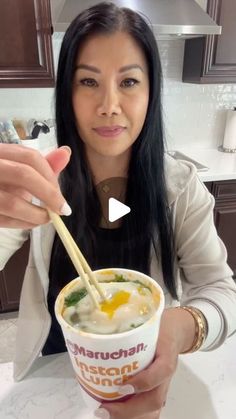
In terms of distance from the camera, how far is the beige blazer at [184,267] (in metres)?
0.70

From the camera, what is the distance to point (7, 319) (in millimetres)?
2018

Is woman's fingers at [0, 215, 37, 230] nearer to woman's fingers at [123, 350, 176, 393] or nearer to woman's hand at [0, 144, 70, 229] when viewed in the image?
woman's hand at [0, 144, 70, 229]

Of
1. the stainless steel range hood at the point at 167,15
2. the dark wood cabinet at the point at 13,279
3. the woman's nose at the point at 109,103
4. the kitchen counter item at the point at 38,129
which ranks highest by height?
the stainless steel range hood at the point at 167,15

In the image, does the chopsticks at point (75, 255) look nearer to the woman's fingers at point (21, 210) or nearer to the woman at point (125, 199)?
the woman's fingers at point (21, 210)

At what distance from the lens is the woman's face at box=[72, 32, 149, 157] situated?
79cm

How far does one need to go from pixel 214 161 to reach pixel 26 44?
1253 millimetres

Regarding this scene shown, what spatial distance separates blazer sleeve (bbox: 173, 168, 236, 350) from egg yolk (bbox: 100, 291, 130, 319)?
259 mm

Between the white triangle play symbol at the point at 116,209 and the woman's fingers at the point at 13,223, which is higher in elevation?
the woman's fingers at the point at 13,223

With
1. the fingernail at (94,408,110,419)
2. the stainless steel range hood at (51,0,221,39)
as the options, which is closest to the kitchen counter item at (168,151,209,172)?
the stainless steel range hood at (51,0,221,39)

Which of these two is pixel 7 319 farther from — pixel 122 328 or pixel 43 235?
pixel 122 328

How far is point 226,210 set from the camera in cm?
200

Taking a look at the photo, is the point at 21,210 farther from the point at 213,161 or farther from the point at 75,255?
the point at 213,161

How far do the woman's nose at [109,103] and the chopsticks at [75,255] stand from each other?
46 cm


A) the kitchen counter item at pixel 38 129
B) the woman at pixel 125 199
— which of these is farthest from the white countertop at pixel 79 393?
the kitchen counter item at pixel 38 129
